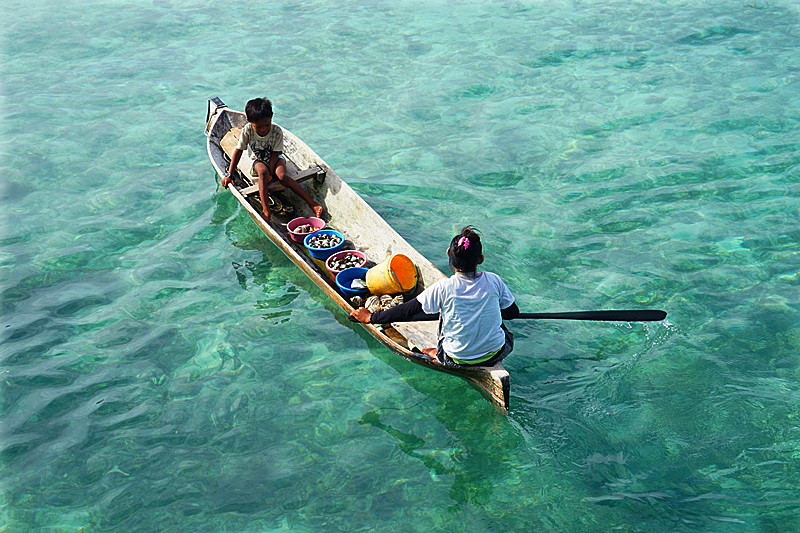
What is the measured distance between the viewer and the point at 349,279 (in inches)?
234

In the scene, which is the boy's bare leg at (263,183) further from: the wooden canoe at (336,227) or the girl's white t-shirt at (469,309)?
the girl's white t-shirt at (469,309)

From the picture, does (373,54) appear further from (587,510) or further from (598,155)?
(587,510)

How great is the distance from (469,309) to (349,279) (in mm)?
1803

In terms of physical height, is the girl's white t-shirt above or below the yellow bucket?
above

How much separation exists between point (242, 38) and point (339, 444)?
11253 mm

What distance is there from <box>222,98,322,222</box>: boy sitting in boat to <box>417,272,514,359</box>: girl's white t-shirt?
293cm

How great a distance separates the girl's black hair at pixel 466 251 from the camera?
13.5 feet

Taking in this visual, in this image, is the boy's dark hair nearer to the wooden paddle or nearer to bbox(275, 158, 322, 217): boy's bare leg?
bbox(275, 158, 322, 217): boy's bare leg

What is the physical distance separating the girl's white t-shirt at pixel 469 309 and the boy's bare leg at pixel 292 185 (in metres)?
2.93

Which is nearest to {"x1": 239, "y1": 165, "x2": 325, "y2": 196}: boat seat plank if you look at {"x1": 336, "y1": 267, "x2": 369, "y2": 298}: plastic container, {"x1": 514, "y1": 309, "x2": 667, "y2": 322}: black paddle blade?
{"x1": 336, "y1": 267, "x2": 369, "y2": 298}: plastic container

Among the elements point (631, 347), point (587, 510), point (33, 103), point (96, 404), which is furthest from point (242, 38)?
point (587, 510)

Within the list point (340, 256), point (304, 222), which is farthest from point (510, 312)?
point (304, 222)

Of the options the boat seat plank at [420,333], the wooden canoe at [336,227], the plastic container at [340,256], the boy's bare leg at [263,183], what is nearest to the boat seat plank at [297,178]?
the wooden canoe at [336,227]

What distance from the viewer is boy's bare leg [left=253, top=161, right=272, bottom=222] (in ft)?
22.4
